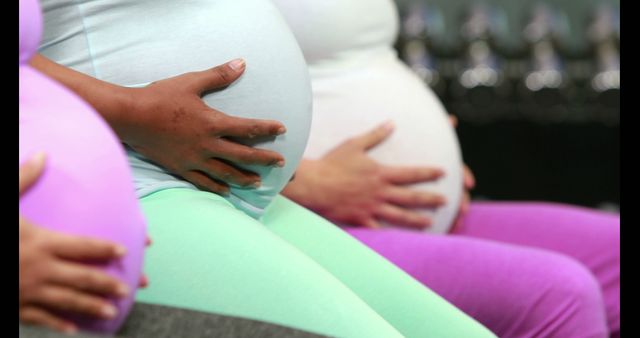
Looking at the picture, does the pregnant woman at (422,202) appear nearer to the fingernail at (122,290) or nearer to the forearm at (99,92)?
the forearm at (99,92)

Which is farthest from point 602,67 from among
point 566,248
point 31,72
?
point 31,72

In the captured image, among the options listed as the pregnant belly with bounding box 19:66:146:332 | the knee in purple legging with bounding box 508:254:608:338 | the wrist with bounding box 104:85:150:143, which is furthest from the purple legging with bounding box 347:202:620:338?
the pregnant belly with bounding box 19:66:146:332

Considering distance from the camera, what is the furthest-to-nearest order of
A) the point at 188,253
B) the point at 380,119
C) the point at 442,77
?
the point at 442,77, the point at 380,119, the point at 188,253

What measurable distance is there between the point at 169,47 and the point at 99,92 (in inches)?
4.1

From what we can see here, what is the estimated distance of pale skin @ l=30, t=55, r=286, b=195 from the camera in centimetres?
87

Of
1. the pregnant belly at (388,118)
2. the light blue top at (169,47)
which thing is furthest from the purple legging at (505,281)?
the light blue top at (169,47)

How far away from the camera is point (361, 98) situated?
54.4 inches

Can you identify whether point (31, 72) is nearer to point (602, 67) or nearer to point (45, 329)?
point (45, 329)

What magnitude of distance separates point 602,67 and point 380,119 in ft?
4.71

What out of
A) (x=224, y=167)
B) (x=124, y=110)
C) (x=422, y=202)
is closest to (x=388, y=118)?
(x=422, y=202)

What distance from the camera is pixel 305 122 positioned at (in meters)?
1.02

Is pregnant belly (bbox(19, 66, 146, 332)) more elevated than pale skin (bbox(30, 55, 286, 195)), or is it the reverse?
pregnant belly (bbox(19, 66, 146, 332))

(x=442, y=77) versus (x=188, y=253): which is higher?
(x=188, y=253)

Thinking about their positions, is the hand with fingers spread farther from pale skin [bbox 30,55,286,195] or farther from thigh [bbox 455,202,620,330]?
pale skin [bbox 30,55,286,195]
